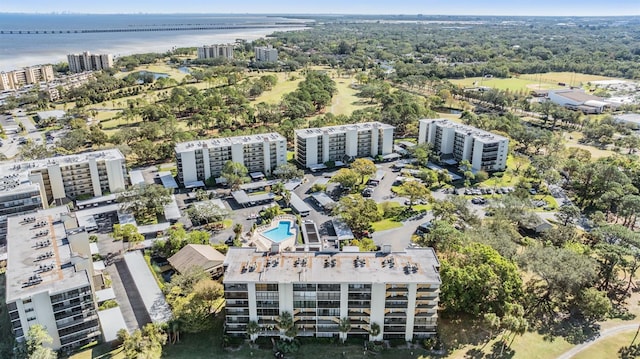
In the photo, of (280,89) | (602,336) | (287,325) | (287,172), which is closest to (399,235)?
(287,172)

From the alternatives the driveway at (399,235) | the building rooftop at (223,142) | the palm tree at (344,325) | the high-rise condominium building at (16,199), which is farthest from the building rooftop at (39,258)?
the driveway at (399,235)

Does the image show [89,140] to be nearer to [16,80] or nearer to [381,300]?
[381,300]

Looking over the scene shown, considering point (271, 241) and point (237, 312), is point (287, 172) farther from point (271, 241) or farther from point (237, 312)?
point (237, 312)

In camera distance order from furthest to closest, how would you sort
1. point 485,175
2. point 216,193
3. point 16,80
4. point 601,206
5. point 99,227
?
point 16,80 < point 485,175 < point 216,193 < point 601,206 < point 99,227

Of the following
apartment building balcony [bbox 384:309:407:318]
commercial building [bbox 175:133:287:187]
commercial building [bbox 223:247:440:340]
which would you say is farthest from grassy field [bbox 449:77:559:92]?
apartment building balcony [bbox 384:309:407:318]

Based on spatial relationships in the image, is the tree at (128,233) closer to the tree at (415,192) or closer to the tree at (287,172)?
the tree at (287,172)

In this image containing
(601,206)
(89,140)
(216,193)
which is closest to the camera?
(601,206)

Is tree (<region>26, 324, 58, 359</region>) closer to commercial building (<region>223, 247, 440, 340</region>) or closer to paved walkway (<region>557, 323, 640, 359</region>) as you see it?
commercial building (<region>223, 247, 440, 340</region>)

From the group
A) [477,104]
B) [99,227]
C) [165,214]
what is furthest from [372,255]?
→ [477,104]
